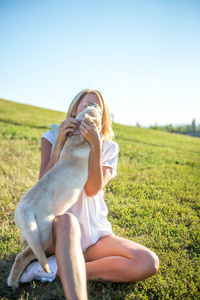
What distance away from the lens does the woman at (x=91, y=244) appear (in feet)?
6.48

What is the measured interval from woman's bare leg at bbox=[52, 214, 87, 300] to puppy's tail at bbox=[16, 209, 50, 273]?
0.15 metres

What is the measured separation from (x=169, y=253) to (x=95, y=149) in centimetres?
191

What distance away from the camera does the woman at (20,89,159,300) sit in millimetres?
1977

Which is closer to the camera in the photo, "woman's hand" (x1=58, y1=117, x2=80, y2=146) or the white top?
the white top

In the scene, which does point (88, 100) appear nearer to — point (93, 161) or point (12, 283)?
point (93, 161)

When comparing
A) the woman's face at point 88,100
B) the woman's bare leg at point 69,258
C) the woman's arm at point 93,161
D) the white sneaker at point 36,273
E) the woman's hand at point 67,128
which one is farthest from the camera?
the woman's face at point 88,100

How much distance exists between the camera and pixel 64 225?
2104 millimetres

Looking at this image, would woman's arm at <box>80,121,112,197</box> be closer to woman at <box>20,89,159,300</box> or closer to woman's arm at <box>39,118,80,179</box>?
woman at <box>20,89,159,300</box>

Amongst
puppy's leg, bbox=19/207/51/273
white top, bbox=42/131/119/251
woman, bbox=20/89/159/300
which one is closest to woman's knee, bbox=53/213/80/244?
woman, bbox=20/89/159/300

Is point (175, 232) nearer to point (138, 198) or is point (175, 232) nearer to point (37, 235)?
point (138, 198)

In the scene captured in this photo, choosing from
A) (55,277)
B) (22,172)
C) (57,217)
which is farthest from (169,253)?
(22,172)

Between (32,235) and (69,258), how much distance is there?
390 millimetres

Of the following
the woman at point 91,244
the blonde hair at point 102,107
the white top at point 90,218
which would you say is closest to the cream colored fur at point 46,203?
the woman at point 91,244

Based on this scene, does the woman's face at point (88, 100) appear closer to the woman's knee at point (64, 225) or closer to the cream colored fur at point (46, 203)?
the cream colored fur at point (46, 203)
